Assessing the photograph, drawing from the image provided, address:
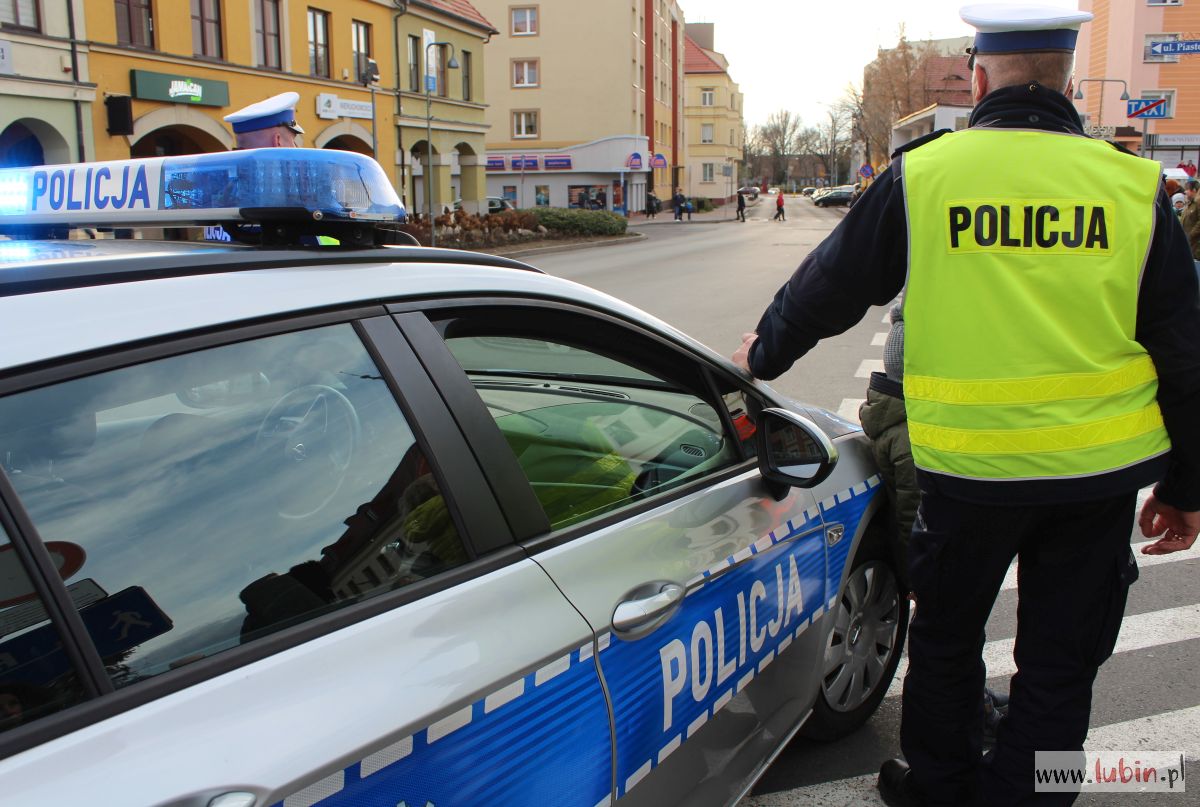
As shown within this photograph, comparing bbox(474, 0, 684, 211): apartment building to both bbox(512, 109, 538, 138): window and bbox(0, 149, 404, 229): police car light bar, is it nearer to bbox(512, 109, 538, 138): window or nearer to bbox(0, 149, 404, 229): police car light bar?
bbox(512, 109, 538, 138): window

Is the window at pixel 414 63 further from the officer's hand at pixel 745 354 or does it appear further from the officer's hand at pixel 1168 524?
the officer's hand at pixel 1168 524

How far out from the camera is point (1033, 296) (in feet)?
6.98

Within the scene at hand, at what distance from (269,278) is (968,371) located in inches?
56.9

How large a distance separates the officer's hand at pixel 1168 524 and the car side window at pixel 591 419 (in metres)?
1.01

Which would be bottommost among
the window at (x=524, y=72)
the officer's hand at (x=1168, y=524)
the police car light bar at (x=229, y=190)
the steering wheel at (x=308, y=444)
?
the officer's hand at (x=1168, y=524)

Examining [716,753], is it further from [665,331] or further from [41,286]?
[41,286]

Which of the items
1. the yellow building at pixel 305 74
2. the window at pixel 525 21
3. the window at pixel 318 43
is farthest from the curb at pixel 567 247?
the window at pixel 525 21

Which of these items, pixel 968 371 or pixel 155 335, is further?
pixel 968 371

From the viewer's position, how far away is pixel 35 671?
123 centimetres

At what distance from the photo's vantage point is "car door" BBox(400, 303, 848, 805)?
1.84 metres

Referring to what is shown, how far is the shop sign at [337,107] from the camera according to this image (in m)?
27.8

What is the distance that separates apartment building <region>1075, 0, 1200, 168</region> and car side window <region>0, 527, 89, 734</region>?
5185 centimetres

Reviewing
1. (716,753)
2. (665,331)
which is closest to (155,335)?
(665,331)

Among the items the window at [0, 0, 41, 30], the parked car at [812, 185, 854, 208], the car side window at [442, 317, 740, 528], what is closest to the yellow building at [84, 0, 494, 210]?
the window at [0, 0, 41, 30]
